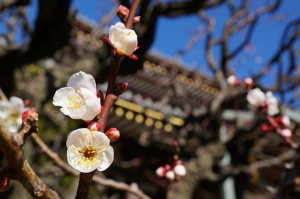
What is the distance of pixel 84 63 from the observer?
4059 mm

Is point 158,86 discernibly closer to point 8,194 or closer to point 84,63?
A: point 84,63

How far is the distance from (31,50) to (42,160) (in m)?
3.98

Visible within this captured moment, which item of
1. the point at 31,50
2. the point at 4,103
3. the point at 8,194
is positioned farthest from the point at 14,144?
the point at 8,194

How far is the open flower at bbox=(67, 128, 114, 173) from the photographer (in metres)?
0.76

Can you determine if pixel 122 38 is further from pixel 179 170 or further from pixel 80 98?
pixel 179 170

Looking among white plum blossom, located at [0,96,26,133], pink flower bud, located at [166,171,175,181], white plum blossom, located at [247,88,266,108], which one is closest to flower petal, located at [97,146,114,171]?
pink flower bud, located at [166,171,175,181]

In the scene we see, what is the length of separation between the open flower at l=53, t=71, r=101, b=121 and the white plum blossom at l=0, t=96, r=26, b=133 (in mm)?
712

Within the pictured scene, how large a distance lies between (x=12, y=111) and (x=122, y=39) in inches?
46.2

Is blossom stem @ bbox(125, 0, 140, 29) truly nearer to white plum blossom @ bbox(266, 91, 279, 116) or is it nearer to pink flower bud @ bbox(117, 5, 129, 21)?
pink flower bud @ bbox(117, 5, 129, 21)

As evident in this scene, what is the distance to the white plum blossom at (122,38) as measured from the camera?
32.0 inches

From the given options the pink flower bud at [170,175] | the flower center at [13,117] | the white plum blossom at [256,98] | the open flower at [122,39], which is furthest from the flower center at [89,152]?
the white plum blossom at [256,98]

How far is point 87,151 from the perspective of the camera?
0.82 metres

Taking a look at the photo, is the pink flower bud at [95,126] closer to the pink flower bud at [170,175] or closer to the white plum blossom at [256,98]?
the pink flower bud at [170,175]

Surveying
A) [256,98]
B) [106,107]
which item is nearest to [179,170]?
[106,107]
